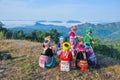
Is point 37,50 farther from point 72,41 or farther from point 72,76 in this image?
point 72,76

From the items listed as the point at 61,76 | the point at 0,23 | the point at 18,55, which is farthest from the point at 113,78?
the point at 0,23

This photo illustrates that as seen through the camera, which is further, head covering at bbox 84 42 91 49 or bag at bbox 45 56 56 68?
head covering at bbox 84 42 91 49

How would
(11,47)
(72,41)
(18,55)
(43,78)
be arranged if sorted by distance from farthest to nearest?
(11,47) → (18,55) → (72,41) → (43,78)

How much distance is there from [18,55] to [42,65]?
3108mm

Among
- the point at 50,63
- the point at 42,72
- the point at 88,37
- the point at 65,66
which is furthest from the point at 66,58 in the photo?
the point at 88,37

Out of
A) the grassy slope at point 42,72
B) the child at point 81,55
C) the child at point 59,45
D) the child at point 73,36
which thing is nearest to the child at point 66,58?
the grassy slope at point 42,72

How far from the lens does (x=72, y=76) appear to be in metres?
11.8

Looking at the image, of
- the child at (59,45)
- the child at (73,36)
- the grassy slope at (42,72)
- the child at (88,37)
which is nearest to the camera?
the grassy slope at (42,72)

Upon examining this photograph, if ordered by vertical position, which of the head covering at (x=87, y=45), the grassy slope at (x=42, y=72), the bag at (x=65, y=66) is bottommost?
the grassy slope at (x=42, y=72)

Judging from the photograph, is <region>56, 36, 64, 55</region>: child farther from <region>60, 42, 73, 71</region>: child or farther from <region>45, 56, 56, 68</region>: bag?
<region>60, 42, 73, 71</region>: child

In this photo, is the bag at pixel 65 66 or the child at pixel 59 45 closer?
the bag at pixel 65 66

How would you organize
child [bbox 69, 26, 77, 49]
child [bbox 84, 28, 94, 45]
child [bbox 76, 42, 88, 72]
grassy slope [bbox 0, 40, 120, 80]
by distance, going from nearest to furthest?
1. grassy slope [bbox 0, 40, 120, 80]
2. child [bbox 76, 42, 88, 72]
3. child [bbox 84, 28, 94, 45]
4. child [bbox 69, 26, 77, 49]

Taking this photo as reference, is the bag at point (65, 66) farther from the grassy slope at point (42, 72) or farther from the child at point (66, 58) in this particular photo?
the grassy slope at point (42, 72)

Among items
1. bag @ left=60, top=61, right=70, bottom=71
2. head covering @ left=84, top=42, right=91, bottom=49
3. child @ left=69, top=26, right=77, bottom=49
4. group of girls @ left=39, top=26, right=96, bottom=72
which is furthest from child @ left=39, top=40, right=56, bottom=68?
child @ left=69, top=26, right=77, bottom=49
